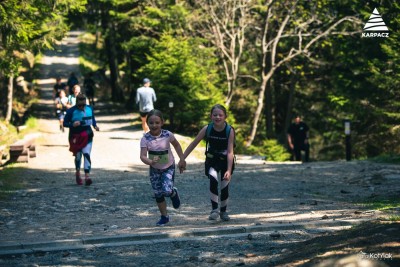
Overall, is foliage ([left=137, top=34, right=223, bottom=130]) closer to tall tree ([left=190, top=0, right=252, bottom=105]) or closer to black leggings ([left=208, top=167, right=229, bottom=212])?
tall tree ([left=190, top=0, right=252, bottom=105])

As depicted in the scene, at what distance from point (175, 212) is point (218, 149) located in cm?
220

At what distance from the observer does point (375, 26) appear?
30.5 metres

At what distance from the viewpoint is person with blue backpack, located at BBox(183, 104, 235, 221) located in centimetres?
1045

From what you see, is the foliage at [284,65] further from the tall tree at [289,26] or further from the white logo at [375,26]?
the white logo at [375,26]

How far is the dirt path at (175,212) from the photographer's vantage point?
860 centimetres

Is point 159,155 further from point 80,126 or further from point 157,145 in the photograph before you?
point 80,126

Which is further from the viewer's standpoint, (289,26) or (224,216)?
(289,26)

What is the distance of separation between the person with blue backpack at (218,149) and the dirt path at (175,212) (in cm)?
56

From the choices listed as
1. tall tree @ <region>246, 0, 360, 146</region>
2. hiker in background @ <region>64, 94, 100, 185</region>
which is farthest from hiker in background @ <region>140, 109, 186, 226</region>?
tall tree @ <region>246, 0, 360, 146</region>

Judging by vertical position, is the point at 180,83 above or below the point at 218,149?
above

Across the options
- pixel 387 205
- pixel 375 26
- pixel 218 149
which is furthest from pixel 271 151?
pixel 218 149

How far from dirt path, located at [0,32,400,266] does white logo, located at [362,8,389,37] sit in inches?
415

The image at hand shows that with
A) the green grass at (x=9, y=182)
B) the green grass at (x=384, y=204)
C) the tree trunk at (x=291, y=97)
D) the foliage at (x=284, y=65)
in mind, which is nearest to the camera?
the green grass at (x=384, y=204)

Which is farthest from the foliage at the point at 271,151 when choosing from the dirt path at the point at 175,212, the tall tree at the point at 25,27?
the tall tree at the point at 25,27
